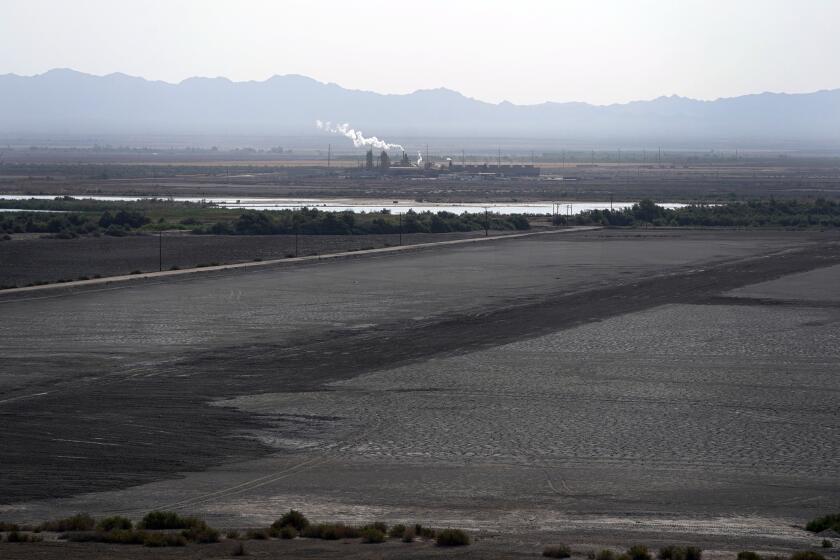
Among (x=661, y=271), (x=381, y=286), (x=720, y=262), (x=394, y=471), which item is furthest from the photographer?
(x=720, y=262)

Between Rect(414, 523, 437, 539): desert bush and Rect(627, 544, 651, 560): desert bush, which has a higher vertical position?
Rect(627, 544, 651, 560): desert bush

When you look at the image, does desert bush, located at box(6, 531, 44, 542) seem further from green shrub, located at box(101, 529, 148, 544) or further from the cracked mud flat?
the cracked mud flat

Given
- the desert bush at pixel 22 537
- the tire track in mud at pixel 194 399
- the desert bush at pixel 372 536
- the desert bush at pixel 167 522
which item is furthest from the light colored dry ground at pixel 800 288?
the desert bush at pixel 22 537

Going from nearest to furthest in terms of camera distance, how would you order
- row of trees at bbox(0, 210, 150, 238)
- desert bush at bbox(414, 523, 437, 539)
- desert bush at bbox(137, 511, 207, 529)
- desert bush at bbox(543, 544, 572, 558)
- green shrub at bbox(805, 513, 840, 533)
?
desert bush at bbox(543, 544, 572, 558)
desert bush at bbox(414, 523, 437, 539)
desert bush at bbox(137, 511, 207, 529)
green shrub at bbox(805, 513, 840, 533)
row of trees at bbox(0, 210, 150, 238)

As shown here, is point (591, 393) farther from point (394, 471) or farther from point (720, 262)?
point (720, 262)

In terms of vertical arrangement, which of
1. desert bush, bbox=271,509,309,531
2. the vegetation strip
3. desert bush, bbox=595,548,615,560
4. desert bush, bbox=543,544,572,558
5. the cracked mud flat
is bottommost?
the cracked mud flat

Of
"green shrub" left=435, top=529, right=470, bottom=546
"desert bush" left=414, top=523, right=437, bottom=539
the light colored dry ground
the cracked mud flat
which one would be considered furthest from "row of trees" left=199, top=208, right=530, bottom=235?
"green shrub" left=435, top=529, right=470, bottom=546

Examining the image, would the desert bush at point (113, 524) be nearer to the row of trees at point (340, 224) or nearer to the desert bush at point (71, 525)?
the desert bush at point (71, 525)

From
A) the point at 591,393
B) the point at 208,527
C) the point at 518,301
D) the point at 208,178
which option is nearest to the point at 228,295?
the point at 518,301
